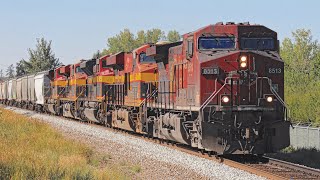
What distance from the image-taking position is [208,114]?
45.1 ft

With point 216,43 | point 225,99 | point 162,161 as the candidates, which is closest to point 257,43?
point 216,43

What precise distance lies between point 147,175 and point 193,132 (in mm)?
3425

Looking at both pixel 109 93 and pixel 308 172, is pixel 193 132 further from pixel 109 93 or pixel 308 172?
pixel 109 93

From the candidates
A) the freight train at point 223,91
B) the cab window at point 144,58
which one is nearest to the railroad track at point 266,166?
the freight train at point 223,91

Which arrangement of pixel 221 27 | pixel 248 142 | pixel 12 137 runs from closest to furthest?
pixel 248 142
pixel 221 27
pixel 12 137

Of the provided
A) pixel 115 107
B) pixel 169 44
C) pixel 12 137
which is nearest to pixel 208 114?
pixel 169 44

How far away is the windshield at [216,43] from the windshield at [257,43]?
0.35m

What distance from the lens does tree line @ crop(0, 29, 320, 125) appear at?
89.5 ft

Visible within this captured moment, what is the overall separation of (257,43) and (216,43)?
3.82 feet

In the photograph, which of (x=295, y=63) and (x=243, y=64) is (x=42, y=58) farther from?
(x=243, y=64)

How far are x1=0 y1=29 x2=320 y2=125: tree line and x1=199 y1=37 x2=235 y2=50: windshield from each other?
11948 mm

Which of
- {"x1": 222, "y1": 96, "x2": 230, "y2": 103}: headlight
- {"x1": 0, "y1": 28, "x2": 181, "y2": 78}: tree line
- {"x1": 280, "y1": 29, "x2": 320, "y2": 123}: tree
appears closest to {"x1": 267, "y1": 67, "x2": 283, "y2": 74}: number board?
{"x1": 222, "y1": 96, "x2": 230, "y2": 103}: headlight

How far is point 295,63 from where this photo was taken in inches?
2608

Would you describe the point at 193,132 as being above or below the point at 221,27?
below
